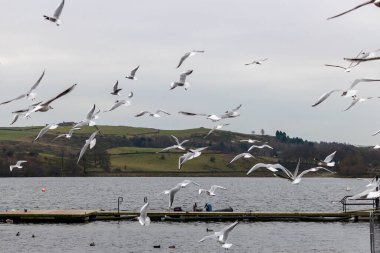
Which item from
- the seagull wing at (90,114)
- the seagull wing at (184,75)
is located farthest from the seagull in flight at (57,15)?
the seagull wing at (184,75)

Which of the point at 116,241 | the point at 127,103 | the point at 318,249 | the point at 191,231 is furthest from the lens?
the point at 191,231

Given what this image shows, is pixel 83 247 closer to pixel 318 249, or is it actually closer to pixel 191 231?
pixel 191 231

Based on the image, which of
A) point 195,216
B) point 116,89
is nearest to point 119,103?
point 116,89

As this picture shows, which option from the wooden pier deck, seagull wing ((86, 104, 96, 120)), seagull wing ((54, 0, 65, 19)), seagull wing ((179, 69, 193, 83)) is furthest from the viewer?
the wooden pier deck

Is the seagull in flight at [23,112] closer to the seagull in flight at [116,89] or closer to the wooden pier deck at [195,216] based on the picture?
the seagull in flight at [116,89]

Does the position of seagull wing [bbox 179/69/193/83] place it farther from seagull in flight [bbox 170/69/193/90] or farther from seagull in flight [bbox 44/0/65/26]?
seagull in flight [bbox 44/0/65/26]

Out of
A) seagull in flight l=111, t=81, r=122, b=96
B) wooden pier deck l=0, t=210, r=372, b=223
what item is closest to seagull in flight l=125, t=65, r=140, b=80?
seagull in flight l=111, t=81, r=122, b=96

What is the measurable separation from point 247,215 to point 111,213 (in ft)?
45.2

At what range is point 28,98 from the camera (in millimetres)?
22016

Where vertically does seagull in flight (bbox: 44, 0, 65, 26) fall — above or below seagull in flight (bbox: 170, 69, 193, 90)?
above

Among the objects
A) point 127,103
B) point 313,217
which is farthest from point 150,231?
point 127,103

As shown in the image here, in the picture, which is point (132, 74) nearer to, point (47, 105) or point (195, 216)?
point (47, 105)

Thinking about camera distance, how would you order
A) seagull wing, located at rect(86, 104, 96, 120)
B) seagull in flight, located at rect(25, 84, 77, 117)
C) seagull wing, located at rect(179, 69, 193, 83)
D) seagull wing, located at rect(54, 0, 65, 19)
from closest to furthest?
seagull in flight, located at rect(25, 84, 77, 117) < seagull wing, located at rect(54, 0, 65, 19) < seagull wing, located at rect(86, 104, 96, 120) < seagull wing, located at rect(179, 69, 193, 83)

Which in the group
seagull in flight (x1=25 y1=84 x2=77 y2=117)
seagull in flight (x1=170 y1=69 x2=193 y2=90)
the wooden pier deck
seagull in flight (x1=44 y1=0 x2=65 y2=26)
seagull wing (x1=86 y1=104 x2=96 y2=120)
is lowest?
the wooden pier deck
